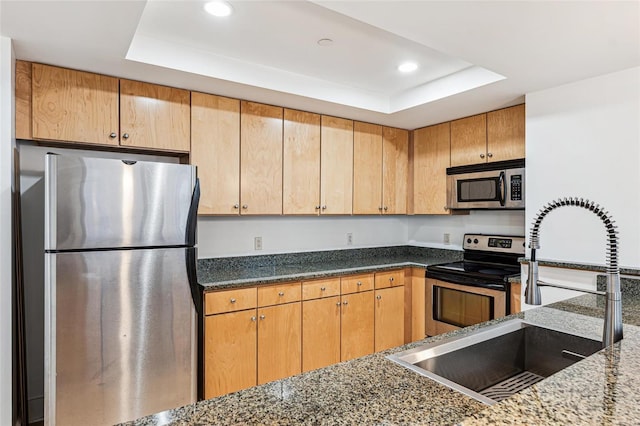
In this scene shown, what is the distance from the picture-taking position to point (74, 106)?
2.27 meters

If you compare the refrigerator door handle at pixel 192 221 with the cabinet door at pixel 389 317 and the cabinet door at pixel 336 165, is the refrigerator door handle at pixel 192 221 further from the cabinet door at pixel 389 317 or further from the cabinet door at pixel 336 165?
the cabinet door at pixel 389 317

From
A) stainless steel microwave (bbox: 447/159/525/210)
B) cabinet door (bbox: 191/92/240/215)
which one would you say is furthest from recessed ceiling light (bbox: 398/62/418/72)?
cabinet door (bbox: 191/92/240/215)

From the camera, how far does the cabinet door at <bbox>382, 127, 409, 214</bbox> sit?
375 centimetres

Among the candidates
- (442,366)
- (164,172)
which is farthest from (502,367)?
(164,172)

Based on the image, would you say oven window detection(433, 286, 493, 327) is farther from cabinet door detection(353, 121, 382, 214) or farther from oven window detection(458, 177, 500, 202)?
cabinet door detection(353, 121, 382, 214)

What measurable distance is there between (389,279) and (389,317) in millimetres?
337

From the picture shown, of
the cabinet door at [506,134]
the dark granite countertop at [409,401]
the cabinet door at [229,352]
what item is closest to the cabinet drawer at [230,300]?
the cabinet door at [229,352]

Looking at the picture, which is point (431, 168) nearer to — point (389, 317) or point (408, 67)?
point (408, 67)

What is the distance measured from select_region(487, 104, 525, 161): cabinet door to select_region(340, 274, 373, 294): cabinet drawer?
4.83ft

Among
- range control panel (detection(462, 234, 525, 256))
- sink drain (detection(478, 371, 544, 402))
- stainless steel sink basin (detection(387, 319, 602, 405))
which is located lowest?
sink drain (detection(478, 371, 544, 402))

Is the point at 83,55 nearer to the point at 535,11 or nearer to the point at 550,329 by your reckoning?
the point at 535,11

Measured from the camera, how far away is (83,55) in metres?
2.08

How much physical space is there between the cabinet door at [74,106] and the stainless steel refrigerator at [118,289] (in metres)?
0.42

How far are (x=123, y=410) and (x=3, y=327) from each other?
29.4 inches
